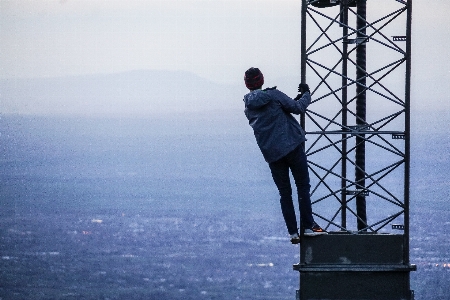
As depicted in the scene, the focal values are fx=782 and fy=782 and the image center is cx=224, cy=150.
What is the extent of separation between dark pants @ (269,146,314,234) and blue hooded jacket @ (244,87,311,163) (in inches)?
6.9

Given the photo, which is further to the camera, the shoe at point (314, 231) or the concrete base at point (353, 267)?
the concrete base at point (353, 267)

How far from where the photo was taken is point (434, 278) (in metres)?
120

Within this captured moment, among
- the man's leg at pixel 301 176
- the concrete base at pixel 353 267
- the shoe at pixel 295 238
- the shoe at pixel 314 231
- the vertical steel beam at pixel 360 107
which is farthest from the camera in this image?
the vertical steel beam at pixel 360 107

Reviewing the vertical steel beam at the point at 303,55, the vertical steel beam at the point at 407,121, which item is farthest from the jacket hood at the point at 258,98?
the vertical steel beam at the point at 407,121

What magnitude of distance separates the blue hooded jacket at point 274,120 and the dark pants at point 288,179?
174 mm

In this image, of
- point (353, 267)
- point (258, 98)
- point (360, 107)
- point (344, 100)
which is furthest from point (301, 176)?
point (344, 100)

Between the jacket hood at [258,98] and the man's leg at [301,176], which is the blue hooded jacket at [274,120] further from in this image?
the man's leg at [301,176]

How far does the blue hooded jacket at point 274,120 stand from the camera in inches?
355

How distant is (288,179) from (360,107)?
188 centimetres

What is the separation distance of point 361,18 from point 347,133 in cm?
152

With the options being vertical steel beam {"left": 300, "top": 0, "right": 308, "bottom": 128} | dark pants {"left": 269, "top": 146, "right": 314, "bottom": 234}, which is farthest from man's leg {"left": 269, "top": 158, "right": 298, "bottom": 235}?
vertical steel beam {"left": 300, "top": 0, "right": 308, "bottom": 128}

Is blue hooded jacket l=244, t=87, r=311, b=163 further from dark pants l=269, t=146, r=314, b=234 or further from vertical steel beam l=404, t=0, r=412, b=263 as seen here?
vertical steel beam l=404, t=0, r=412, b=263

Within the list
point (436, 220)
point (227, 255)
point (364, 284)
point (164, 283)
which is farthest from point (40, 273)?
point (364, 284)

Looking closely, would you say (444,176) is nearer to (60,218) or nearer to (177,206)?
(177,206)
